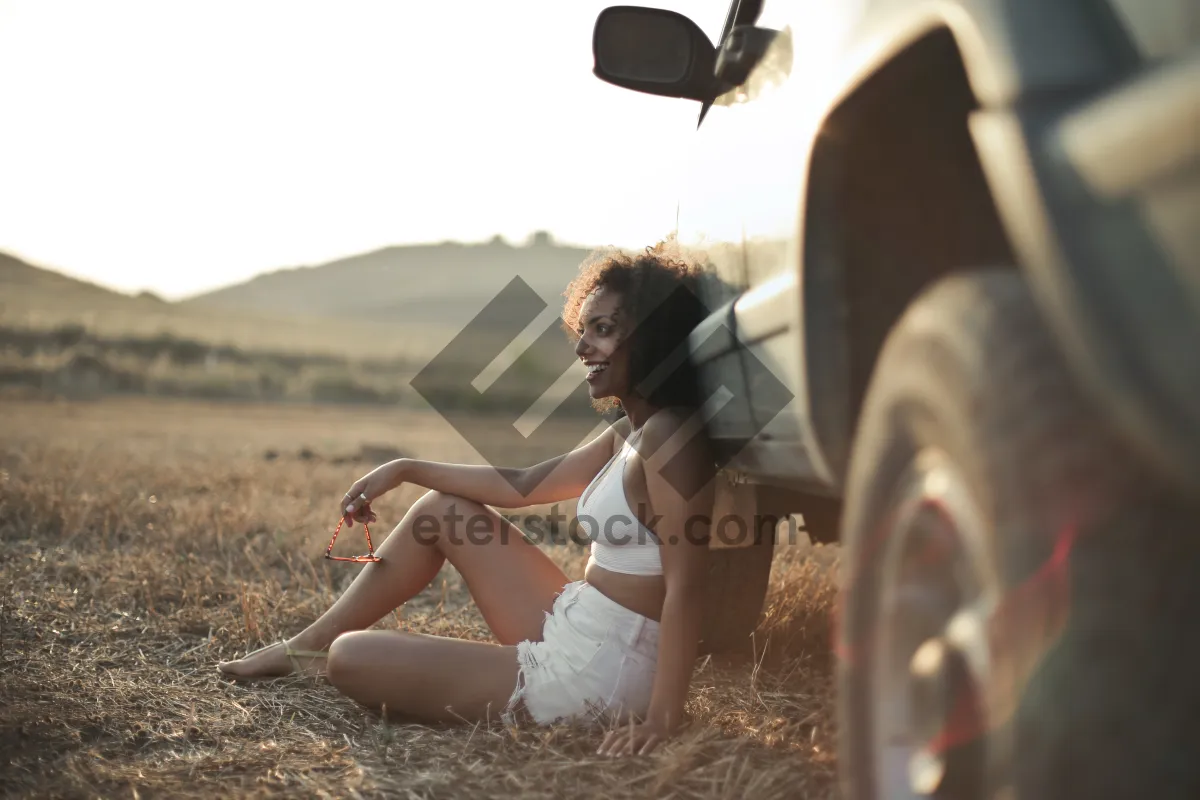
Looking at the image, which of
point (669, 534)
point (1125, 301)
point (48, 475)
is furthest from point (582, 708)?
point (48, 475)

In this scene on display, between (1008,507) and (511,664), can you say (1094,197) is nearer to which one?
(1008,507)

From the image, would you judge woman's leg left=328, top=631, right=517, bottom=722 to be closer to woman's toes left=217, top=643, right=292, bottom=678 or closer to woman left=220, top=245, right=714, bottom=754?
woman left=220, top=245, right=714, bottom=754

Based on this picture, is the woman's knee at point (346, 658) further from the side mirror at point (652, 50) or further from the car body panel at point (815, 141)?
the side mirror at point (652, 50)

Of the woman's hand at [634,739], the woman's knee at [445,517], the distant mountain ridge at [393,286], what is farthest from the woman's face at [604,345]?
the distant mountain ridge at [393,286]

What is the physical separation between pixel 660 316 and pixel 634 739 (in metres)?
1.22

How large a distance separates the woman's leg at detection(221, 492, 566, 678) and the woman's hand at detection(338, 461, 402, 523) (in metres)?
0.13

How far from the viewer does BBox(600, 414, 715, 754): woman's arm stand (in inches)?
100

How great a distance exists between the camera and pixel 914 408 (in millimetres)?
1167

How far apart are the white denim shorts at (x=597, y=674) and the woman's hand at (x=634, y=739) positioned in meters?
0.18

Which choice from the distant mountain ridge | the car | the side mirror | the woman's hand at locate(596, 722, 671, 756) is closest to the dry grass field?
the woman's hand at locate(596, 722, 671, 756)

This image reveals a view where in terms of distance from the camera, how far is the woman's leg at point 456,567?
3.27m

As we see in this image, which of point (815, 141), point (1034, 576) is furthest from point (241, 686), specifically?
point (1034, 576)

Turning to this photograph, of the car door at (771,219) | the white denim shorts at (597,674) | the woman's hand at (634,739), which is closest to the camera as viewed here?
the car door at (771,219)

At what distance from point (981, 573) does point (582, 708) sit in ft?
6.28
